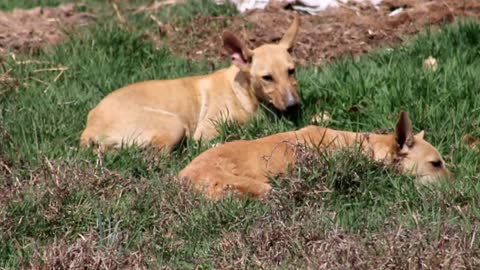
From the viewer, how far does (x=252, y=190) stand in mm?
7570

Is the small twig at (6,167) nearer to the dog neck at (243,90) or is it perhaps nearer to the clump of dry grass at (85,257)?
the clump of dry grass at (85,257)

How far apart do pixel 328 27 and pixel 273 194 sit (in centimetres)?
476

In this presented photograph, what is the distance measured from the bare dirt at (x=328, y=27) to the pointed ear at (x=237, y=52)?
3.38 feet

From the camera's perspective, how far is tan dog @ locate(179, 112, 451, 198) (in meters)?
7.88

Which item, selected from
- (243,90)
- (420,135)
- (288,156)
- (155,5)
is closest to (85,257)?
(288,156)

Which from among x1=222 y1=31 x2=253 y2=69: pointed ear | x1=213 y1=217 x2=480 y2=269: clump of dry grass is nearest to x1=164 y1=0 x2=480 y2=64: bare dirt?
x1=222 y1=31 x2=253 y2=69: pointed ear

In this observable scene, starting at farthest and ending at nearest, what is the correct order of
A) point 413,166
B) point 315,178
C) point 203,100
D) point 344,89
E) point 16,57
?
point 16,57, point 203,100, point 344,89, point 413,166, point 315,178

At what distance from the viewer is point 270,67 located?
10078 mm

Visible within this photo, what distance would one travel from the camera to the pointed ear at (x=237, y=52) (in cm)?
1030

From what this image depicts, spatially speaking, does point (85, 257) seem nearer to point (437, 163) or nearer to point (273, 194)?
point (273, 194)

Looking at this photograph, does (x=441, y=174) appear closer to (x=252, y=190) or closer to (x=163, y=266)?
(x=252, y=190)

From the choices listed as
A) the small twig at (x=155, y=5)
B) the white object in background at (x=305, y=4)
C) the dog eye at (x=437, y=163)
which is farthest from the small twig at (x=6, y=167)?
the small twig at (x=155, y=5)

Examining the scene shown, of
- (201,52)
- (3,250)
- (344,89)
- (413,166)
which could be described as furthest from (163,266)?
(201,52)

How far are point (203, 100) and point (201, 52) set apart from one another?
1.65 meters
